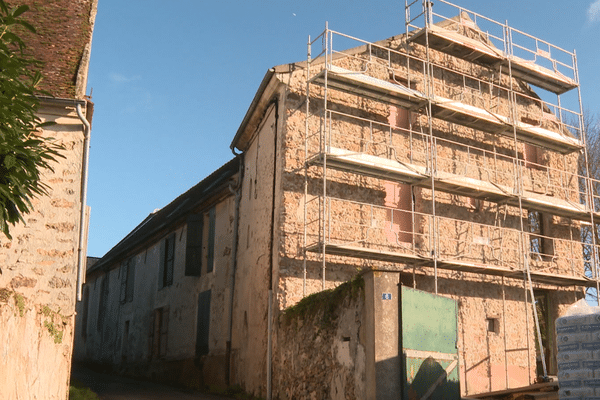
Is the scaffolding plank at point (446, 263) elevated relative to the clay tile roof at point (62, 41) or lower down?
lower down

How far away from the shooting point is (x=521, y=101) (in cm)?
1708

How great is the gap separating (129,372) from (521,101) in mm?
14902

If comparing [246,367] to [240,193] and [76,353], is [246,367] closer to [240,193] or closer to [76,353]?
[240,193]

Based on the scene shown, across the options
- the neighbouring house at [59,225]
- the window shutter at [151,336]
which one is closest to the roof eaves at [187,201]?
the window shutter at [151,336]

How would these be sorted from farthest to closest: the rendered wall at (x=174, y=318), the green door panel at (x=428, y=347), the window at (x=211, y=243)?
the window at (x=211, y=243) → the rendered wall at (x=174, y=318) → the green door panel at (x=428, y=347)

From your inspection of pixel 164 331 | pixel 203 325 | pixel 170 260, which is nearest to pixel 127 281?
pixel 170 260

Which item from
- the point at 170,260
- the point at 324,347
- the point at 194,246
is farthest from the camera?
the point at 170,260

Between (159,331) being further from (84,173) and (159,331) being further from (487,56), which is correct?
(487,56)

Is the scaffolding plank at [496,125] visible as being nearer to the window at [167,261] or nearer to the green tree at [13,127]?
the window at [167,261]

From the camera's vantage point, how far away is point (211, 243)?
698 inches

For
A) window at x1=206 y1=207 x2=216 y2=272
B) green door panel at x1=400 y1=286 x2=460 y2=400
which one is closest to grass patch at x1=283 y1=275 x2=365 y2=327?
green door panel at x1=400 y1=286 x2=460 y2=400

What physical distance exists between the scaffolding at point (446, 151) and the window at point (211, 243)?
203 inches

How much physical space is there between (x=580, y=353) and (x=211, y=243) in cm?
1106

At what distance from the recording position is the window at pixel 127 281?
2332 cm
